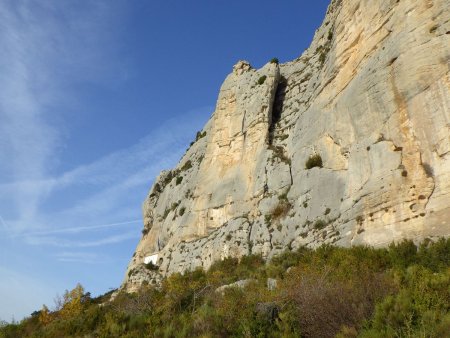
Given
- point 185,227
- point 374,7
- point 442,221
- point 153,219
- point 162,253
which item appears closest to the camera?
point 442,221

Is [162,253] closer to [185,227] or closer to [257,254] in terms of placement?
[185,227]

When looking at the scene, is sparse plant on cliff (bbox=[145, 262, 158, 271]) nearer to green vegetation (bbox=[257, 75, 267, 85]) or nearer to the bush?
green vegetation (bbox=[257, 75, 267, 85])

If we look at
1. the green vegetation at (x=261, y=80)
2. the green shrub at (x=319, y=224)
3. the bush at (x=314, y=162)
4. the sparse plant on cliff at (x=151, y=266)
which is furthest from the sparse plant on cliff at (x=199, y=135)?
the green shrub at (x=319, y=224)

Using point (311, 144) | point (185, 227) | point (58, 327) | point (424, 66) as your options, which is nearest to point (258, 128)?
point (311, 144)

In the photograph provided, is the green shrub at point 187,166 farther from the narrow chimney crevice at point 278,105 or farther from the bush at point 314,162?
the bush at point 314,162

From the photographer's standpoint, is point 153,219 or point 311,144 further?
point 153,219

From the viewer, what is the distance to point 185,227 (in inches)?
1401

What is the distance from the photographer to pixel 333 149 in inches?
927

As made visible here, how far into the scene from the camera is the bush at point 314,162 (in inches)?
968

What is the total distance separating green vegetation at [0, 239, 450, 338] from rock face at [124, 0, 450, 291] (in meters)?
2.13

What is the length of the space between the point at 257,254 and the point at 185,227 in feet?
35.8

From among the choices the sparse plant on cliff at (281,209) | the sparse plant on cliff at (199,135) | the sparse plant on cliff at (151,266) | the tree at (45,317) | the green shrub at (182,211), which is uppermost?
the sparse plant on cliff at (199,135)

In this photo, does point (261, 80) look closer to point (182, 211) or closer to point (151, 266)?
point (182, 211)

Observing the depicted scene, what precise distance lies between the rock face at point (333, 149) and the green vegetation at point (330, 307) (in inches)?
83.7
